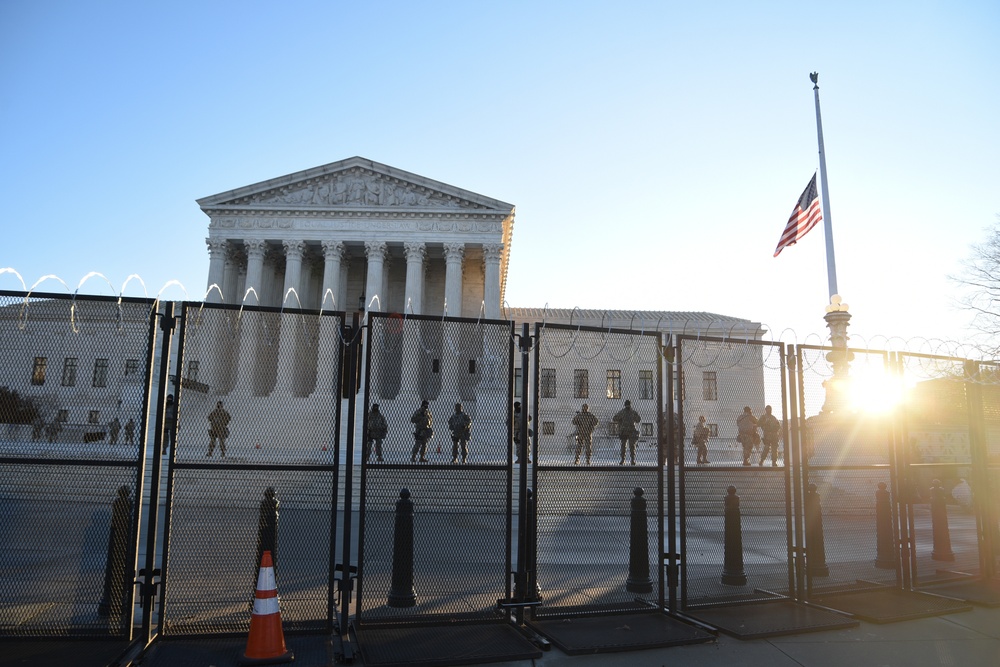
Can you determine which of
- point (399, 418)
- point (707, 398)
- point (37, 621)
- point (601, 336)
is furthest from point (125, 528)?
point (707, 398)

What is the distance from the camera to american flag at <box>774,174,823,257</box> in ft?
84.5

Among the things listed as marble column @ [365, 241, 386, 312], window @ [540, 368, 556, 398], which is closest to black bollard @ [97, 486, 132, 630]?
window @ [540, 368, 556, 398]

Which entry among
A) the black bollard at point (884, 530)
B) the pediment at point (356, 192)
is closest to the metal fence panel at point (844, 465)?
the black bollard at point (884, 530)

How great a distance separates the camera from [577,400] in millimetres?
7523

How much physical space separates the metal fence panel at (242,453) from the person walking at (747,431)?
16.1ft

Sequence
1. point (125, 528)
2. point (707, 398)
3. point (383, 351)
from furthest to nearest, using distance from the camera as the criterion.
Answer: point (707, 398)
point (383, 351)
point (125, 528)

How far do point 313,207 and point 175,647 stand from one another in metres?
47.9

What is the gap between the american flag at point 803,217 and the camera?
25766mm

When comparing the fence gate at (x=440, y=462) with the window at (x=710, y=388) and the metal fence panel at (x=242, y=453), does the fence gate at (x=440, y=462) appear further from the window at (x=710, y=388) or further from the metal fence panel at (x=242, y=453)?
the window at (x=710, y=388)

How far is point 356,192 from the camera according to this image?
51.8 m

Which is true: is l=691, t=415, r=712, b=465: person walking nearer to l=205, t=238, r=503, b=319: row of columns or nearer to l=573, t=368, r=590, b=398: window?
l=573, t=368, r=590, b=398: window

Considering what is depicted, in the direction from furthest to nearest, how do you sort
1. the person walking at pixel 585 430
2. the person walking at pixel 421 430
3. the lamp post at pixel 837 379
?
the lamp post at pixel 837 379
the person walking at pixel 585 430
the person walking at pixel 421 430

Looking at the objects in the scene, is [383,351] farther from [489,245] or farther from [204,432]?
[489,245]

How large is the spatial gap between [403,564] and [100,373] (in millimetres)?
3583
